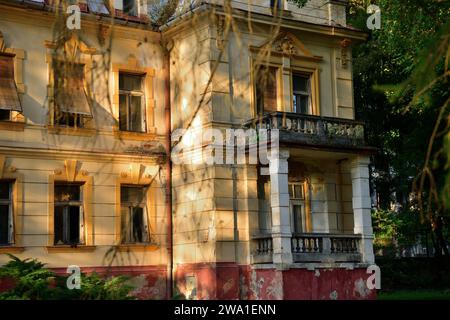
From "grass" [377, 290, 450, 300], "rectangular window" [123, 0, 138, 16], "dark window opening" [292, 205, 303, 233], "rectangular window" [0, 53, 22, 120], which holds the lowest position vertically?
"grass" [377, 290, 450, 300]

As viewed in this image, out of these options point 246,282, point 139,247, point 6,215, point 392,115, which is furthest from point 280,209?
point 392,115

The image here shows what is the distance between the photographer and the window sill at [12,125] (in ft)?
58.5

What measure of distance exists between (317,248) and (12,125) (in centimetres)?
821

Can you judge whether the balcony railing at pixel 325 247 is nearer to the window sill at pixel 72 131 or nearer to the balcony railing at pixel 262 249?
the balcony railing at pixel 262 249

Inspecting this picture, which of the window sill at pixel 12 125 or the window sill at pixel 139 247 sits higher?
the window sill at pixel 12 125

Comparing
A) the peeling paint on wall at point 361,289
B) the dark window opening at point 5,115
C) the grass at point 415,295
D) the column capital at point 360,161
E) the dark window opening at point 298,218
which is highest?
the dark window opening at point 5,115

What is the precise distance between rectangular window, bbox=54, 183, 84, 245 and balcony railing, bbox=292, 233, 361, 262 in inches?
216

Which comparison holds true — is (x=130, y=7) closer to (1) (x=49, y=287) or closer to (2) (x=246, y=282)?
(2) (x=246, y=282)

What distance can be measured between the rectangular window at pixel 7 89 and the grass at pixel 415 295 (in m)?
12.5

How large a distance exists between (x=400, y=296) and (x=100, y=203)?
36.8 feet

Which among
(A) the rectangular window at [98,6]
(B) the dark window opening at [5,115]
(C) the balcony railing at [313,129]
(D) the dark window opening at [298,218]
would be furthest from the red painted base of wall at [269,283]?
(A) the rectangular window at [98,6]

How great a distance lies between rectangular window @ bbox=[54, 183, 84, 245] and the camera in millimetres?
18484

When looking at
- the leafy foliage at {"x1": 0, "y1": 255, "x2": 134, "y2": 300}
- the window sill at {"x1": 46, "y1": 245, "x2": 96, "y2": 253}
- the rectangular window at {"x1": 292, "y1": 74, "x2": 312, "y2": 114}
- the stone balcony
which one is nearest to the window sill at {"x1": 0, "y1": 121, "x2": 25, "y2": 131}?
the window sill at {"x1": 46, "y1": 245, "x2": 96, "y2": 253}

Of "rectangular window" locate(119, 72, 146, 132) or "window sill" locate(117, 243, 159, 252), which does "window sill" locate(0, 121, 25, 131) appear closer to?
"rectangular window" locate(119, 72, 146, 132)
